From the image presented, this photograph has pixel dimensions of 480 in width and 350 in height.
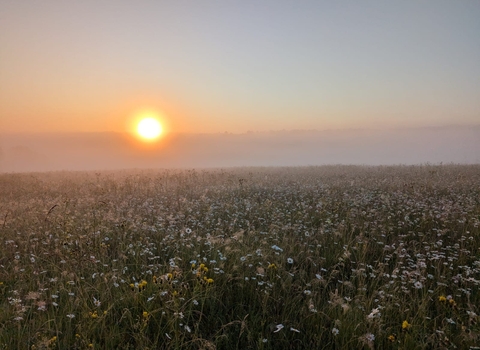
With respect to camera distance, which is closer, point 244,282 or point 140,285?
point 140,285

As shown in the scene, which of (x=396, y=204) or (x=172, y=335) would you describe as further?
(x=396, y=204)

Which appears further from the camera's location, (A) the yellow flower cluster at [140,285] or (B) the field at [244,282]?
(A) the yellow flower cluster at [140,285]

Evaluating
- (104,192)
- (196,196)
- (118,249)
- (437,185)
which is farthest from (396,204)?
(104,192)

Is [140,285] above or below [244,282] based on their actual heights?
above

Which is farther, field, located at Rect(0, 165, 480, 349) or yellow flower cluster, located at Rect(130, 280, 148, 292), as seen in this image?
yellow flower cluster, located at Rect(130, 280, 148, 292)

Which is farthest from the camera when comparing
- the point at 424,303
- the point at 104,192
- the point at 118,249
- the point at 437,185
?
the point at 104,192

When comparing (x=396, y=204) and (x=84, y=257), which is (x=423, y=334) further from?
(x=396, y=204)

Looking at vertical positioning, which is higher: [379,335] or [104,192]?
[104,192]

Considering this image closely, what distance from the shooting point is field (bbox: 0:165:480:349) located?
10.1 feet

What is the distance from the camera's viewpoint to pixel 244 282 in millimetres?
4035

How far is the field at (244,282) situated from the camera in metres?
3.08

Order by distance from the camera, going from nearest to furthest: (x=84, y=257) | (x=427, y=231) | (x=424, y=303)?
(x=424, y=303)
(x=84, y=257)
(x=427, y=231)

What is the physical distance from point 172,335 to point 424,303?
9.00ft

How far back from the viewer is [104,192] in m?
11.9
